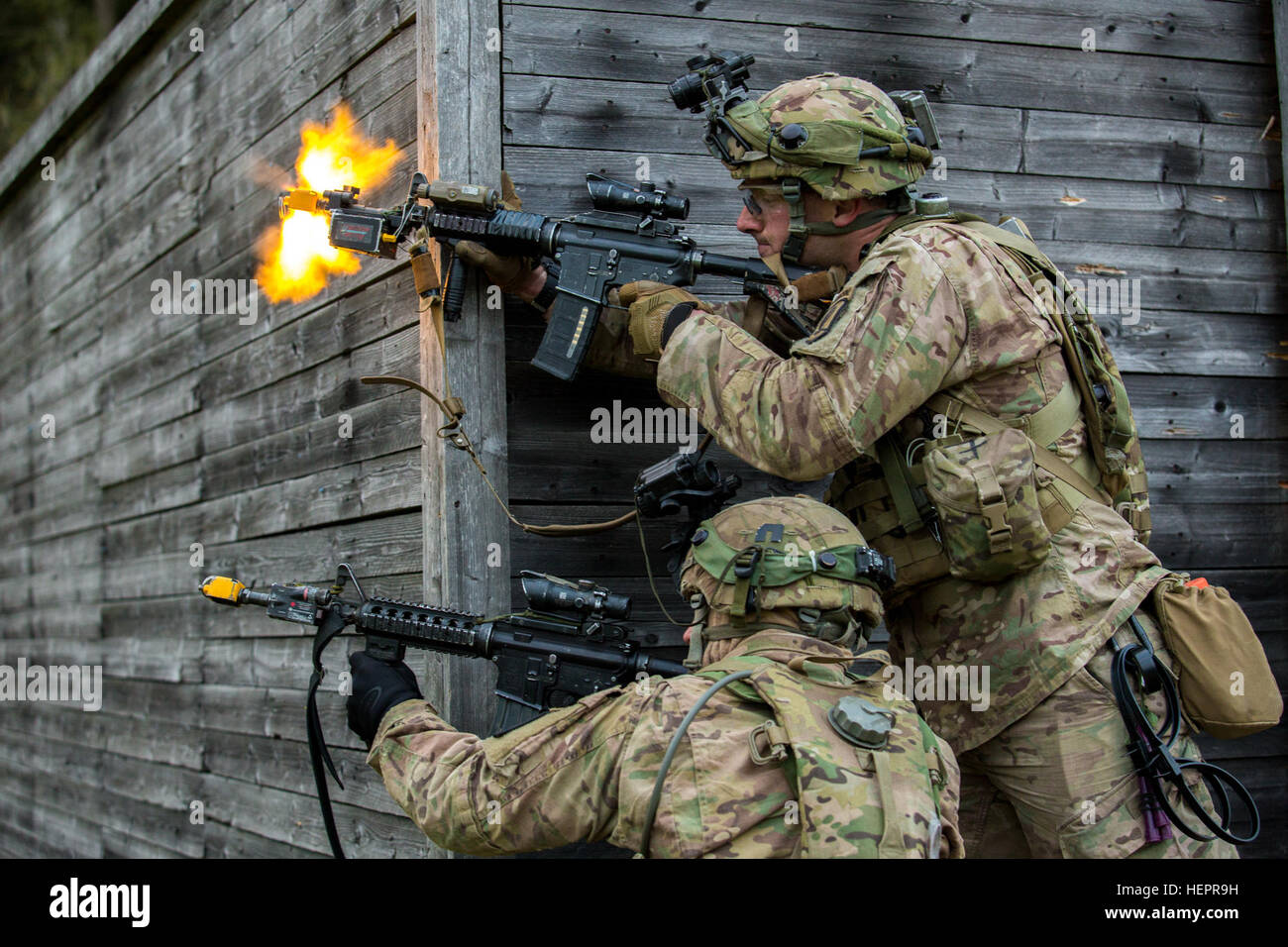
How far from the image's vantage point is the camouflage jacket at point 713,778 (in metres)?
2.31

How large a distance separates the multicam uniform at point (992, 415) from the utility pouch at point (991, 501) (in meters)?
0.11

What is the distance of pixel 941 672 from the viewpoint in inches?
123

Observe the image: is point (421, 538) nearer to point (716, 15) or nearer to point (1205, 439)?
point (716, 15)

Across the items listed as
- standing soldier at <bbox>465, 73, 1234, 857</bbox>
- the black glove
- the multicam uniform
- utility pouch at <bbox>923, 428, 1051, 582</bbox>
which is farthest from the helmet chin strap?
the black glove

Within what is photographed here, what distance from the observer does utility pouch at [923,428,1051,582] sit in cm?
288

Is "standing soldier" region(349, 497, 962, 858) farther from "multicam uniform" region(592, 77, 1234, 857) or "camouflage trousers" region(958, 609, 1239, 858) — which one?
"camouflage trousers" region(958, 609, 1239, 858)

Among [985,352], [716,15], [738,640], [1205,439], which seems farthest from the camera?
[1205,439]

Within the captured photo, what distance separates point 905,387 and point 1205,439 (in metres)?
2.14

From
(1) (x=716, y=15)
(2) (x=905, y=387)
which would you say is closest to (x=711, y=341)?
(2) (x=905, y=387)

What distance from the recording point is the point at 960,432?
2.99 meters

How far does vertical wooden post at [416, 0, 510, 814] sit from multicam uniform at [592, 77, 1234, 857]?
66 cm

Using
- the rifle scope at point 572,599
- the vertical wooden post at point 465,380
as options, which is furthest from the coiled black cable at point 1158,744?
the vertical wooden post at point 465,380

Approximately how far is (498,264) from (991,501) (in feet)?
5.10

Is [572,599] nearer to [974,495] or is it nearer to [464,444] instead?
[464,444]
